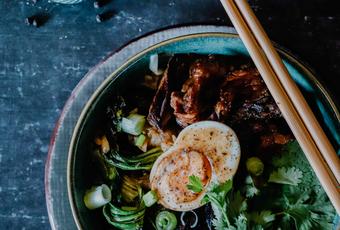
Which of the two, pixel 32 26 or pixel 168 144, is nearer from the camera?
pixel 168 144

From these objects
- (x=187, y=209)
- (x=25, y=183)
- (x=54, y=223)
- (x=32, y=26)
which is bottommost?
(x=187, y=209)

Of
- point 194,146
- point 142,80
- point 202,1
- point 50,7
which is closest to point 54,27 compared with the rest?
point 50,7

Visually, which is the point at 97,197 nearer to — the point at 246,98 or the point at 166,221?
the point at 166,221

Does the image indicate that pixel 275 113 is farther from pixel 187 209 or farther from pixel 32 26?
pixel 32 26

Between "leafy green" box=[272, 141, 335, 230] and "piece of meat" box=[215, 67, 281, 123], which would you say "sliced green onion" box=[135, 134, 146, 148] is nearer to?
"piece of meat" box=[215, 67, 281, 123]

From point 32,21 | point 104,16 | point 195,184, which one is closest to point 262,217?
point 195,184

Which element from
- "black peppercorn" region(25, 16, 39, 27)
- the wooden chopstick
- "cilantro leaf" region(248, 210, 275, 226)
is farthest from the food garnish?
"black peppercorn" region(25, 16, 39, 27)
